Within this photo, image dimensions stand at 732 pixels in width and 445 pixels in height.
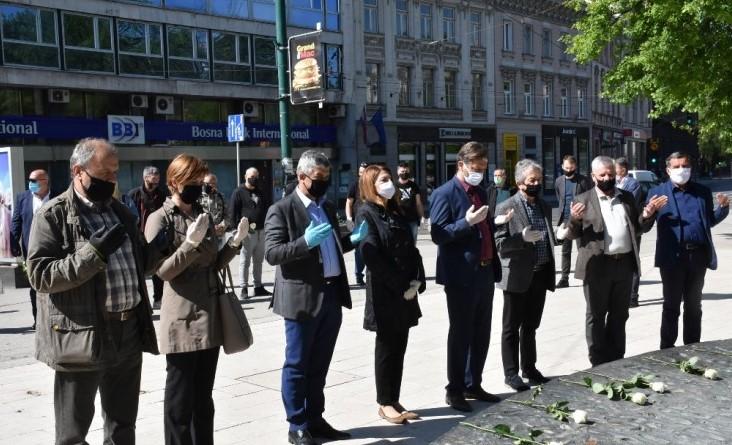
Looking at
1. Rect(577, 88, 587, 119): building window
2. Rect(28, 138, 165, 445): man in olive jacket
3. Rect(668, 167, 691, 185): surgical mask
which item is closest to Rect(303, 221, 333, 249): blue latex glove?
Rect(28, 138, 165, 445): man in olive jacket

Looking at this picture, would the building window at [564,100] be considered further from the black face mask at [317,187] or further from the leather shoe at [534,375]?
the black face mask at [317,187]

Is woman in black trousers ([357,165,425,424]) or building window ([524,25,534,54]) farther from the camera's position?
building window ([524,25,534,54])

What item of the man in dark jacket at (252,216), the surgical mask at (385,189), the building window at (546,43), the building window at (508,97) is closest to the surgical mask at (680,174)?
the surgical mask at (385,189)

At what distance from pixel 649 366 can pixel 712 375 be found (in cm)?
27

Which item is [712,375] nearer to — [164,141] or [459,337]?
[459,337]

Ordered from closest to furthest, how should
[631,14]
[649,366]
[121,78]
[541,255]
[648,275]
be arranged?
[649,366] < [541,255] < [648,275] < [631,14] < [121,78]

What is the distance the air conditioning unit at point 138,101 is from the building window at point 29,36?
3010 millimetres

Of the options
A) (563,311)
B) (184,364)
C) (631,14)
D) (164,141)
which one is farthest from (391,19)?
(184,364)

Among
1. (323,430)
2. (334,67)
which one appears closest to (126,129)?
(334,67)

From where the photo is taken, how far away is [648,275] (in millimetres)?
13023

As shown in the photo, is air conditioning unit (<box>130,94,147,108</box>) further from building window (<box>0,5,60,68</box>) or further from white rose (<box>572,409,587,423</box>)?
white rose (<box>572,409,587,423</box>)

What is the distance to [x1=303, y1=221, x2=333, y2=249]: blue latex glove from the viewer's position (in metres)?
4.77

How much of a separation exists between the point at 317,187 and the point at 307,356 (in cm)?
108

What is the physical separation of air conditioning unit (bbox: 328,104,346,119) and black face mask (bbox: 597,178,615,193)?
28.4 meters
